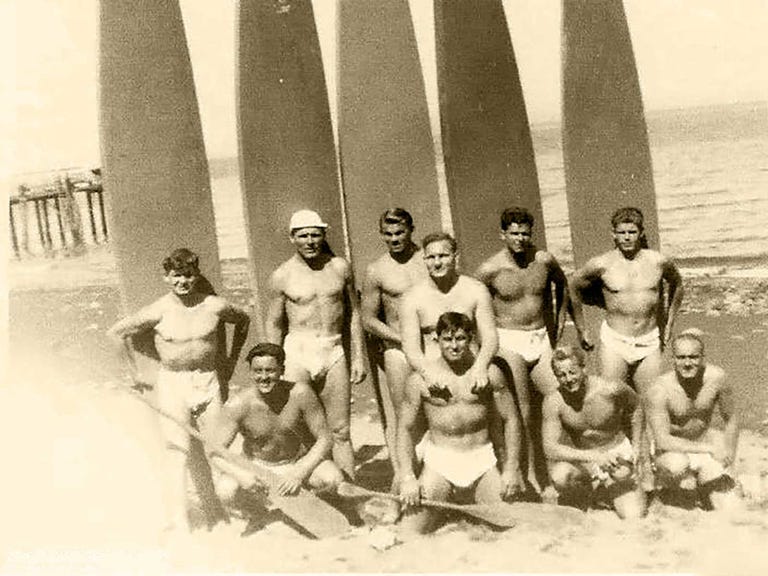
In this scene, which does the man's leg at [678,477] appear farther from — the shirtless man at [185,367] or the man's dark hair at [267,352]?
the shirtless man at [185,367]

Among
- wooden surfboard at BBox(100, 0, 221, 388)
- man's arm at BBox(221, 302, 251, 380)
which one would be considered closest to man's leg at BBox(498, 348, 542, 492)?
man's arm at BBox(221, 302, 251, 380)

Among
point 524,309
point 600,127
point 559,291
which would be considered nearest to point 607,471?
point 524,309

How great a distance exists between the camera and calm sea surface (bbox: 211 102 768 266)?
17.6 m

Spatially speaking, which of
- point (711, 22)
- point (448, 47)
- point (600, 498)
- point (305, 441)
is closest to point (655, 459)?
point (600, 498)

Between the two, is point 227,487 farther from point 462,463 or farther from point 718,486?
point 718,486

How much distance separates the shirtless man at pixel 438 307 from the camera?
447 cm

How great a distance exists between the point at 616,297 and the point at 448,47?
2031 mm

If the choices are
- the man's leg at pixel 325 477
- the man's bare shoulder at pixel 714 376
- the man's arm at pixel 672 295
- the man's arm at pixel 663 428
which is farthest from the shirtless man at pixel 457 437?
the man's arm at pixel 672 295

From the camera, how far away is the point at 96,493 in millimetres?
5211

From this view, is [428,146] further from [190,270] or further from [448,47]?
[190,270]

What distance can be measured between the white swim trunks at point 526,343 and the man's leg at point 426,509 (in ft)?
2.89

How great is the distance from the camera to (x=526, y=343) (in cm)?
499

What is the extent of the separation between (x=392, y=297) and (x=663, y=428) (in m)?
1.62

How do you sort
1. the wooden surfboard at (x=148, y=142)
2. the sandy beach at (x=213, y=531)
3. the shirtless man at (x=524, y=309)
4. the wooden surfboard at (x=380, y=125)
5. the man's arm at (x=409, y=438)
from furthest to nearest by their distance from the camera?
the wooden surfboard at (x=380, y=125) < the wooden surfboard at (x=148, y=142) < the shirtless man at (x=524, y=309) < the man's arm at (x=409, y=438) < the sandy beach at (x=213, y=531)
